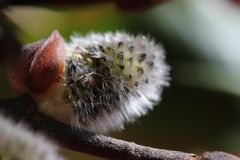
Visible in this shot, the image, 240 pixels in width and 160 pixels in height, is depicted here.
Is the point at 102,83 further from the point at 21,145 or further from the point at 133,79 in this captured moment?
the point at 21,145

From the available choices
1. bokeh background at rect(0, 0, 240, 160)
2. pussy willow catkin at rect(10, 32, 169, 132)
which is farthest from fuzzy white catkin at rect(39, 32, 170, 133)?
bokeh background at rect(0, 0, 240, 160)

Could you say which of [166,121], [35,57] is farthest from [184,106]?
[35,57]

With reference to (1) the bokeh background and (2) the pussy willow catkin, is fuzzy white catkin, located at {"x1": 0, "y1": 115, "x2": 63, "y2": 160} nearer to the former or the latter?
(2) the pussy willow catkin

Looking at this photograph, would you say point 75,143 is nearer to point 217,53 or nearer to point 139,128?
point 139,128

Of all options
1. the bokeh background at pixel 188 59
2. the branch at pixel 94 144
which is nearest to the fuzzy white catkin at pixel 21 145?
the branch at pixel 94 144

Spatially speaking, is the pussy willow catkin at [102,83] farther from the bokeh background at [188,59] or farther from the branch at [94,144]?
the bokeh background at [188,59]

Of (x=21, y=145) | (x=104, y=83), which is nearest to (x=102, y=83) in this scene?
(x=104, y=83)

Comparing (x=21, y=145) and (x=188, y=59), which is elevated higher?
(x=188, y=59)
